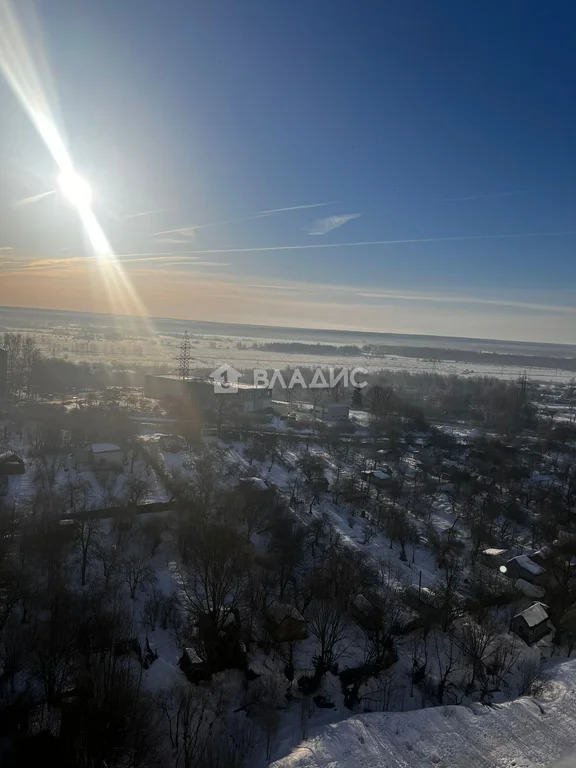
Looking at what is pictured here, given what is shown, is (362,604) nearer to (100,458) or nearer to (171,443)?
(100,458)

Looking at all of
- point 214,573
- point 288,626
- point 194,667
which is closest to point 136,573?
point 214,573

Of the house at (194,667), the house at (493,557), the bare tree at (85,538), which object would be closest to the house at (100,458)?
the bare tree at (85,538)

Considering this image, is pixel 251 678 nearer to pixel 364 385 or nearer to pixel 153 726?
pixel 153 726

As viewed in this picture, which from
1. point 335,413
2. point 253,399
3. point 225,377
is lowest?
point 335,413

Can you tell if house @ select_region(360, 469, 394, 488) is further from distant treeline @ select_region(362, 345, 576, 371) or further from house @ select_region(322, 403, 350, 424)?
distant treeline @ select_region(362, 345, 576, 371)

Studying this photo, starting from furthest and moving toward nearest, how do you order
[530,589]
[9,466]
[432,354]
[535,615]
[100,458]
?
1. [432,354]
2. [100,458]
3. [9,466]
4. [530,589]
5. [535,615]

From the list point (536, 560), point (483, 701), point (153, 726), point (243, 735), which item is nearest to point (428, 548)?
point (536, 560)
